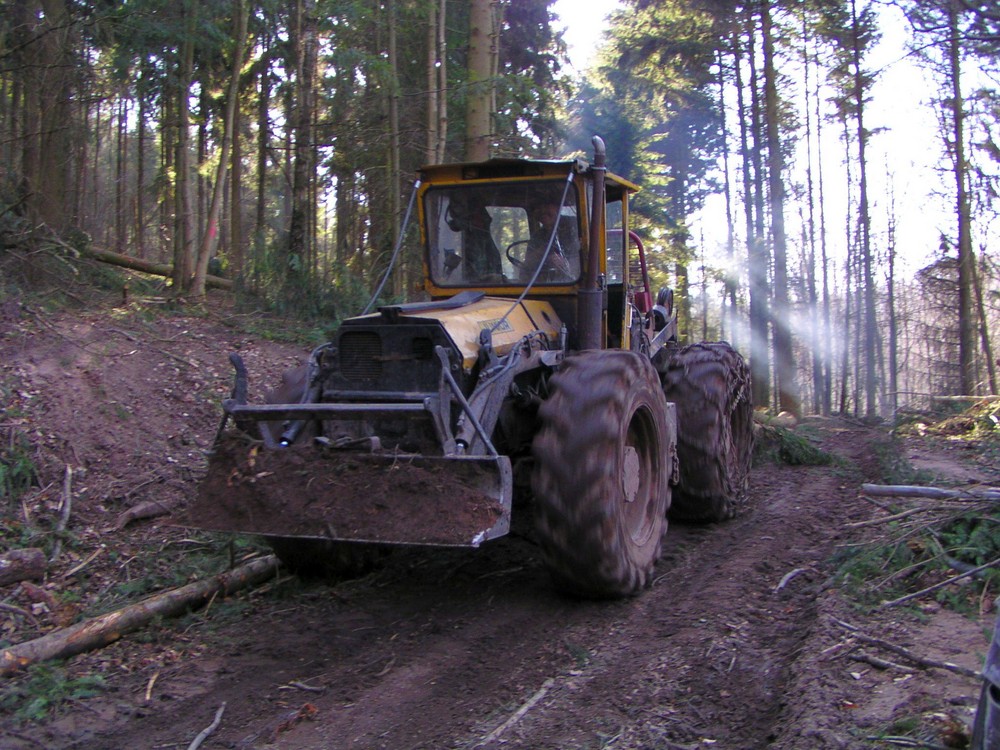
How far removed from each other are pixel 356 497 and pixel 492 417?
3.50 ft

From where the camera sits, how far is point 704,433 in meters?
8.27

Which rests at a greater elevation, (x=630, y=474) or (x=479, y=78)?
(x=479, y=78)

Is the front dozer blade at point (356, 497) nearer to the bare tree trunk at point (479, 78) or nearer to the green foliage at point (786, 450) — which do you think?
the bare tree trunk at point (479, 78)

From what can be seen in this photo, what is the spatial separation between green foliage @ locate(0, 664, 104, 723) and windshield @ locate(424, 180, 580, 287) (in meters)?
4.13

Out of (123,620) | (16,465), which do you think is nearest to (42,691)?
(123,620)

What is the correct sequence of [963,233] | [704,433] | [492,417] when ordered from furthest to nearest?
[963,233] → [704,433] → [492,417]

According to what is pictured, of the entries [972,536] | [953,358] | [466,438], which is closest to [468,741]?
[466,438]

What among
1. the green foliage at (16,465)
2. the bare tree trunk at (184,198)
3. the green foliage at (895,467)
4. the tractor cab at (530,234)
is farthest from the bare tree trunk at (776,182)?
the green foliage at (16,465)

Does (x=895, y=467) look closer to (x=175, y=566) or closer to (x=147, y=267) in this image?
(x=175, y=566)

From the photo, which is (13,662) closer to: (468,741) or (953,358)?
(468,741)

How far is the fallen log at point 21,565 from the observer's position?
6184 millimetres

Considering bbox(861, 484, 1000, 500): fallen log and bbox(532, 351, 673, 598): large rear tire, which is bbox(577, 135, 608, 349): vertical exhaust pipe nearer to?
bbox(532, 351, 673, 598): large rear tire

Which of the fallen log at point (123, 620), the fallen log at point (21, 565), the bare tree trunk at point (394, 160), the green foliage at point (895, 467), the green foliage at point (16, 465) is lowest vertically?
the fallen log at point (123, 620)

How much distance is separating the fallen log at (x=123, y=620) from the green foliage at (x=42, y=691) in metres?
0.10
